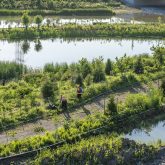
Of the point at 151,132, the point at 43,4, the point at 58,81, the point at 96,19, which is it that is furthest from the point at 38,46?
the point at 151,132

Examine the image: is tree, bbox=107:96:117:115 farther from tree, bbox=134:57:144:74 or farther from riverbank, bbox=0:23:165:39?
riverbank, bbox=0:23:165:39

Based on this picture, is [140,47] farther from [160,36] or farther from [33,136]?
[33,136]

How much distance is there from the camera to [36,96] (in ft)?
79.3

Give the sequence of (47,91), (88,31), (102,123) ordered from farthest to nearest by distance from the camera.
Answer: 1. (88,31)
2. (47,91)
3. (102,123)

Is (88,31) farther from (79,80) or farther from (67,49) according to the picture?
(79,80)

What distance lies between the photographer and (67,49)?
121 feet

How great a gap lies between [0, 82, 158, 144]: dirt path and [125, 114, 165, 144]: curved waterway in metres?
2.05

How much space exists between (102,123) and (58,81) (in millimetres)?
6301

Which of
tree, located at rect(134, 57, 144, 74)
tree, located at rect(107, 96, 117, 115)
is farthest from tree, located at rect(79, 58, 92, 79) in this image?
tree, located at rect(107, 96, 117, 115)

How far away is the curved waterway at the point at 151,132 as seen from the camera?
20856mm

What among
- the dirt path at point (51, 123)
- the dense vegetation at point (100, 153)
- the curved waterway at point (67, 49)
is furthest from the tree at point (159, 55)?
the dense vegetation at point (100, 153)

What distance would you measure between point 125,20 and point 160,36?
7.81 m

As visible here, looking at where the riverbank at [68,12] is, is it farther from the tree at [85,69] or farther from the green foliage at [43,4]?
the tree at [85,69]

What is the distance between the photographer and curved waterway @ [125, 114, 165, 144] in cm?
2086
